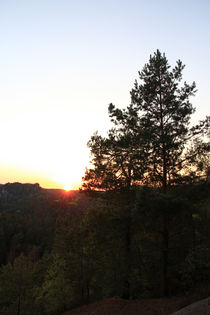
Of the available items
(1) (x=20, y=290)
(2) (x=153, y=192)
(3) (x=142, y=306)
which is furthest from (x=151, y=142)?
(1) (x=20, y=290)

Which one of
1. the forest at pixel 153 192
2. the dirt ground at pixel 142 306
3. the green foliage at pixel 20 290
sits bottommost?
the green foliage at pixel 20 290

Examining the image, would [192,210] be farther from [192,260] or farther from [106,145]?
[106,145]

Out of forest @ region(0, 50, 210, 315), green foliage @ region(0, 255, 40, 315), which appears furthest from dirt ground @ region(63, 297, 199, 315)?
green foliage @ region(0, 255, 40, 315)

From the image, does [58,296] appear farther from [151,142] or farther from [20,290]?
[151,142]

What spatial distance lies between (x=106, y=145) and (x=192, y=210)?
231 inches

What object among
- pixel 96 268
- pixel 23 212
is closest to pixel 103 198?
pixel 96 268

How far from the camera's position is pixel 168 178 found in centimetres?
1136

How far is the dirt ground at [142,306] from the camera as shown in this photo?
955 cm

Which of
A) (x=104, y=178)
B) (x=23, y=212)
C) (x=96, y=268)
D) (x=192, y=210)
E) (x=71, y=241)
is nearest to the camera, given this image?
(x=192, y=210)

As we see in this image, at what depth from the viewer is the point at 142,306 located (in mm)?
Result: 10883

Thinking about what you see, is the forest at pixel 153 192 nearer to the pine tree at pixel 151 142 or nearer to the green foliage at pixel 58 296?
the pine tree at pixel 151 142

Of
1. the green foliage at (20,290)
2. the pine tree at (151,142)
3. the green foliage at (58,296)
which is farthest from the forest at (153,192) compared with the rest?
the green foliage at (20,290)

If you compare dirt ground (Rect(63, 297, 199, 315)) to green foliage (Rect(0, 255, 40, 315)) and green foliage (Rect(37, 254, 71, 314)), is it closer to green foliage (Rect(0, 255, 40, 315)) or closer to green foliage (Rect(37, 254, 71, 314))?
green foliage (Rect(37, 254, 71, 314))

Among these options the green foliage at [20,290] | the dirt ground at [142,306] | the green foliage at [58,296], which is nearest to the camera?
the dirt ground at [142,306]
